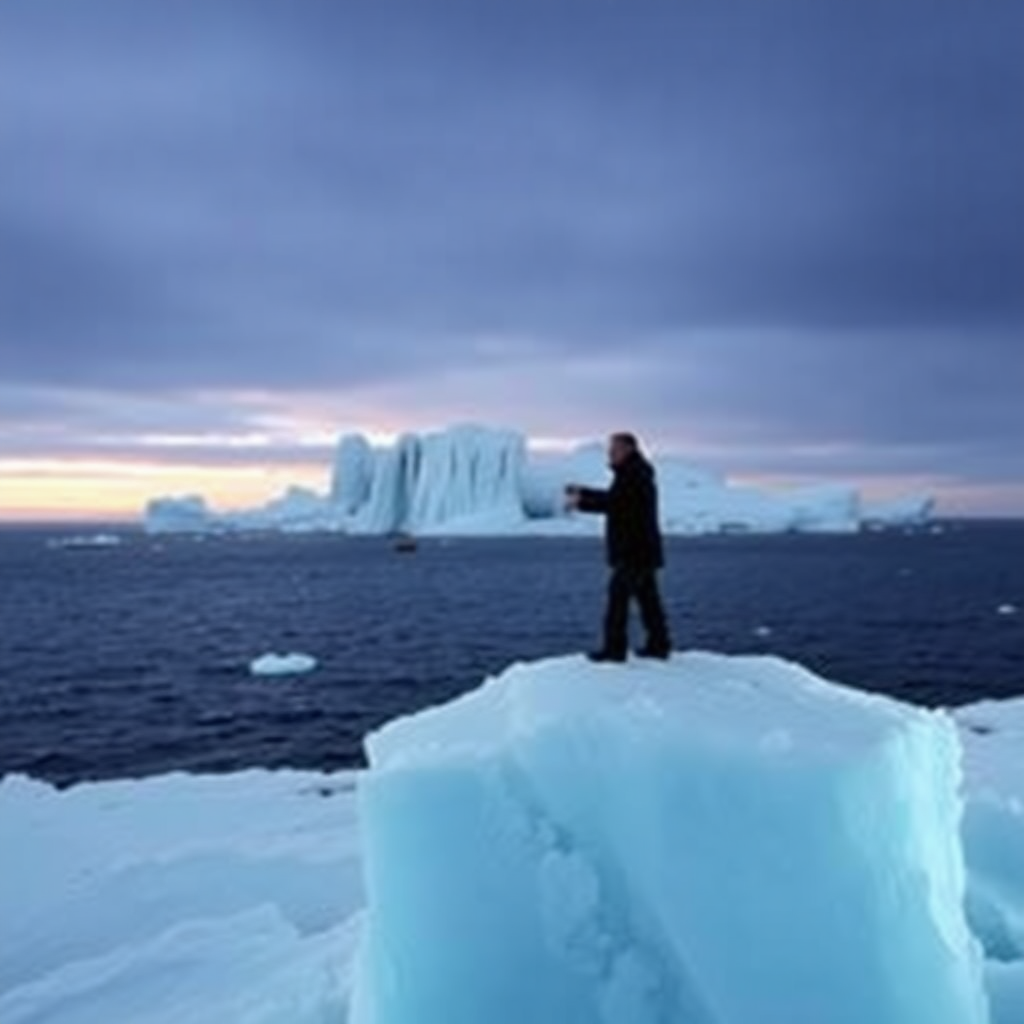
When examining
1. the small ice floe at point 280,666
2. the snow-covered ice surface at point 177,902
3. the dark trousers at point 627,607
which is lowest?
the small ice floe at point 280,666

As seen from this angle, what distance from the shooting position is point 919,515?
654 ft

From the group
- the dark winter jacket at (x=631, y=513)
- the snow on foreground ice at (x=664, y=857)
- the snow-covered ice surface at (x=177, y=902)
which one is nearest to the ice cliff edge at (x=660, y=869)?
the snow on foreground ice at (x=664, y=857)

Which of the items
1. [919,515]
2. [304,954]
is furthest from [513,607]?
[919,515]

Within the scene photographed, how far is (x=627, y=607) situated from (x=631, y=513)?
0.62 m

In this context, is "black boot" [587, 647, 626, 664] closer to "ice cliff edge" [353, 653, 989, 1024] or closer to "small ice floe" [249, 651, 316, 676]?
"ice cliff edge" [353, 653, 989, 1024]

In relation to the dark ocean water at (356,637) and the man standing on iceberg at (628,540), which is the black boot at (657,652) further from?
the dark ocean water at (356,637)

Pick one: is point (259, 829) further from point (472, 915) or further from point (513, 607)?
point (513, 607)

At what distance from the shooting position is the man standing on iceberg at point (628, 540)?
8.30 metres

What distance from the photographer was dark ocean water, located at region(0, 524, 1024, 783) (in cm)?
3350

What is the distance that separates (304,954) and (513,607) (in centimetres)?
5502

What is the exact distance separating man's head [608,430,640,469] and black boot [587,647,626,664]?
1.20 metres

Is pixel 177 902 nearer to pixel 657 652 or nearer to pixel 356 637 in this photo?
pixel 657 652

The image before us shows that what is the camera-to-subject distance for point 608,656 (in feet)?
27.3

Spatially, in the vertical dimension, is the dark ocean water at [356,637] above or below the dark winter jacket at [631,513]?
below
